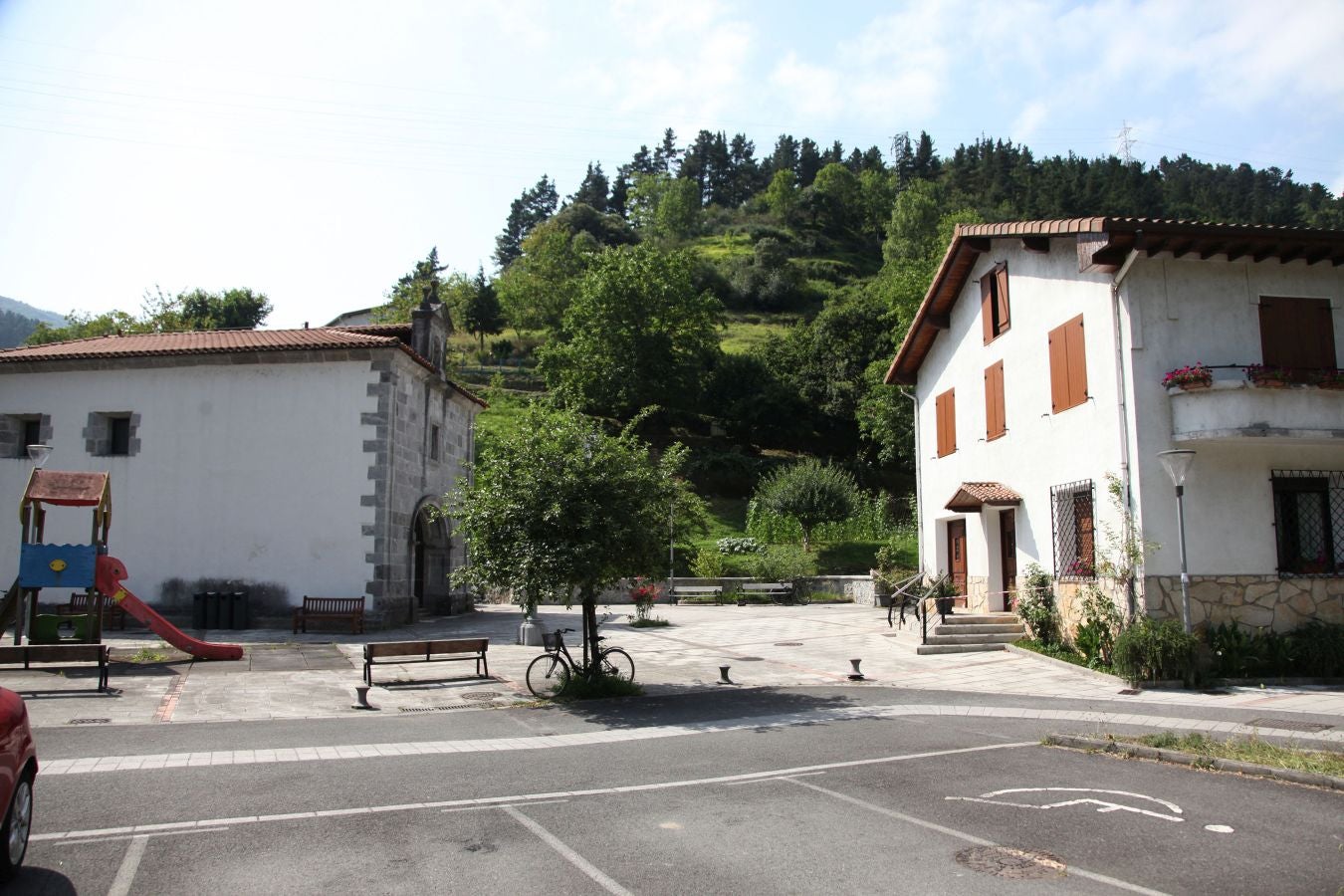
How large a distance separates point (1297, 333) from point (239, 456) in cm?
2314

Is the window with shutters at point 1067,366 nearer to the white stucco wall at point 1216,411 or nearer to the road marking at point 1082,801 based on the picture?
the white stucco wall at point 1216,411

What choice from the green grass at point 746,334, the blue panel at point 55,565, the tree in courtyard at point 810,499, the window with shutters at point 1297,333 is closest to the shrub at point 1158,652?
the window with shutters at point 1297,333

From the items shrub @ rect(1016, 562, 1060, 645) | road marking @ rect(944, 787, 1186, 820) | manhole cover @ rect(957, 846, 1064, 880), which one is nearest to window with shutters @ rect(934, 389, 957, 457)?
shrub @ rect(1016, 562, 1060, 645)

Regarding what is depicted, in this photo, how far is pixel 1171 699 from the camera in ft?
43.0

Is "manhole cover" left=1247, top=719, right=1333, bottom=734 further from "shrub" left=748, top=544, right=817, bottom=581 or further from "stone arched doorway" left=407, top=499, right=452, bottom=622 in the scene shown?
"shrub" left=748, top=544, right=817, bottom=581

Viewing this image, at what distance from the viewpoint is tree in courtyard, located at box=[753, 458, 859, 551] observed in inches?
1410

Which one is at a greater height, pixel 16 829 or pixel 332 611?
pixel 332 611

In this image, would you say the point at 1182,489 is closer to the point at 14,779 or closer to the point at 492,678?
the point at 492,678

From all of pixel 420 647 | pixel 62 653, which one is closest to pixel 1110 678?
pixel 420 647

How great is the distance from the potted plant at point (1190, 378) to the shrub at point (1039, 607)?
465 centimetres

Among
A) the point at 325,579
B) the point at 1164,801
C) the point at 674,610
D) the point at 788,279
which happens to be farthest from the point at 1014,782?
the point at 788,279

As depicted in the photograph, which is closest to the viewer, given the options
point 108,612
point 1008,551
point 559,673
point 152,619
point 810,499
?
point 559,673

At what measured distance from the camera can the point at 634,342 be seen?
2060 inches

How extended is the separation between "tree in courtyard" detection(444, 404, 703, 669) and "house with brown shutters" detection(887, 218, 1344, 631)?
7535 millimetres
